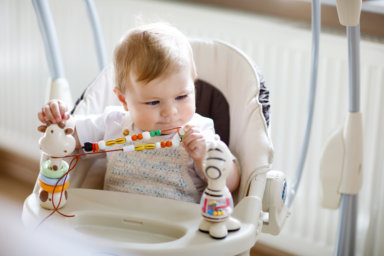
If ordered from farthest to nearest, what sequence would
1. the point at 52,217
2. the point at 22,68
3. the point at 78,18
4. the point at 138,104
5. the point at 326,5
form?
the point at 22,68
the point at 78,18
the point at 326,5
the point at 138,104
the point at 52,217

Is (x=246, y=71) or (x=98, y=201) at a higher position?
(x=246, y=71)

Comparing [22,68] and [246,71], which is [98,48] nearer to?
[246,71]

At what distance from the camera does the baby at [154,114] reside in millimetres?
1097

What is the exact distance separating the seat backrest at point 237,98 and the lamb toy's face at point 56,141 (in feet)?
0.86

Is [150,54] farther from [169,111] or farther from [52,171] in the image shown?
[52,171]

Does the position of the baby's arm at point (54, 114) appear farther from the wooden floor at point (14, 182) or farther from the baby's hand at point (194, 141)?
the wooden floor at point (14, 182)

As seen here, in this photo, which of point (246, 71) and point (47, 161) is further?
point (246, 71)

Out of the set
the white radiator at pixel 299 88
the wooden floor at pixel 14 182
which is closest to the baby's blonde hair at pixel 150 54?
the white radiator at pixel 299 88

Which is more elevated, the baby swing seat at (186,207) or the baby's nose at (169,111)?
the baby's nose at (169,111)

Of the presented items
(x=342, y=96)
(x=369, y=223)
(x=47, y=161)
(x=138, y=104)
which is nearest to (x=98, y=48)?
(x=138, y=104)

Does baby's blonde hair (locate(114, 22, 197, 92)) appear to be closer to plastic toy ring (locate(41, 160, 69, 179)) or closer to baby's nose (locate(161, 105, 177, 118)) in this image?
baby's nose (locate(161, 105, 177, 118))

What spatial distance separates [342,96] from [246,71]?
0.42 metres

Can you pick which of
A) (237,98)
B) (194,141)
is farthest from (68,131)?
(237,98)

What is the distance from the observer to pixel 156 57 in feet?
3.57
